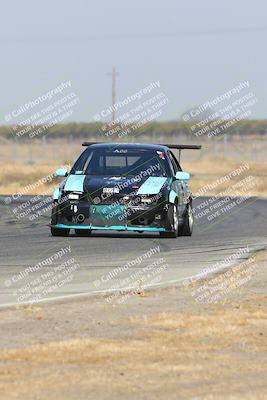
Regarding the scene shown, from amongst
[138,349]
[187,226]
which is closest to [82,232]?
[187,226]

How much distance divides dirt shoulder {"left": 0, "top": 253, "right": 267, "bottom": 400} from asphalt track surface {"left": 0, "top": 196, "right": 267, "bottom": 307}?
1102 millimetres

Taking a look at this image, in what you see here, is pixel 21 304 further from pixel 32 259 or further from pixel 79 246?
pixel 79 246

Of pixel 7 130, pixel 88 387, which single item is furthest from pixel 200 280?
pixel 7 130

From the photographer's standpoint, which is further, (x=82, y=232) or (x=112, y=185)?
(x=82, y=232)

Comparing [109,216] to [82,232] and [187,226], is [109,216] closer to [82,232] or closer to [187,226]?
[82,232]

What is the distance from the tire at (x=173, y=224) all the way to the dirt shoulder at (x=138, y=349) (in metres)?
7.85

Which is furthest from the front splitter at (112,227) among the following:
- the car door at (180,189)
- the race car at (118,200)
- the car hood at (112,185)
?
the car door at (180,189)

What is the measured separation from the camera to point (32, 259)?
17.7 meters

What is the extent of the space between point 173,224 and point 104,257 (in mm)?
3736

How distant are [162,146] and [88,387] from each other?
1516 centimetres

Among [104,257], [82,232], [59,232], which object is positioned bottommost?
[82,232]

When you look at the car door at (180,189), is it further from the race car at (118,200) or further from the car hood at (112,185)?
the car hood at (112,185)

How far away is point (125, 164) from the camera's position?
73.6 ft

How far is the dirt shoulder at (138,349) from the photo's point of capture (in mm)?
8359
